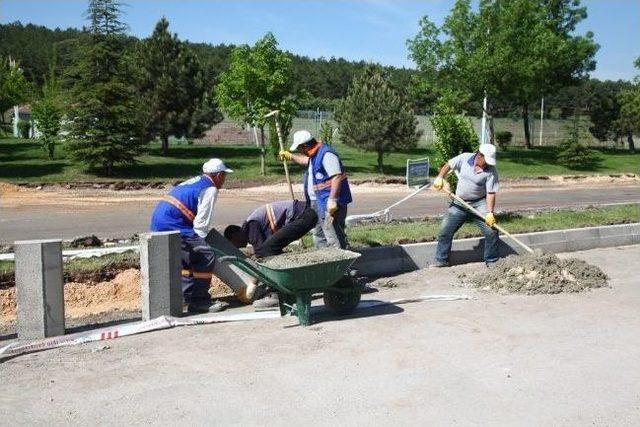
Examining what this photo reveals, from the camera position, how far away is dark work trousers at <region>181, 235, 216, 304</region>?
727 centimetres

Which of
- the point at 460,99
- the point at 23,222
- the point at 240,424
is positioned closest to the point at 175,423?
the point at 240,424

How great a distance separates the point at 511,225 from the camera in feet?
40.4

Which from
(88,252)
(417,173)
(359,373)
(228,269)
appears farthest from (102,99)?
(359,373)

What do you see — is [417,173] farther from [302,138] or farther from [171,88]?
[171,88]

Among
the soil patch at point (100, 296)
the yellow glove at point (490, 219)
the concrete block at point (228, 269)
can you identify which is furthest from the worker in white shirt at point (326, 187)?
the yellow glove at point (490, 219)

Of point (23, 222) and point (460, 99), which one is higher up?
point (460, 99)

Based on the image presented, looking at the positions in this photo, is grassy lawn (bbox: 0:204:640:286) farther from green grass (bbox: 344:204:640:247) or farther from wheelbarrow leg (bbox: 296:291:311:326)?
wheelbarrow leg (bbox: 296:291:311:326)

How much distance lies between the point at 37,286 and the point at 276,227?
Result: 2683 millimetres

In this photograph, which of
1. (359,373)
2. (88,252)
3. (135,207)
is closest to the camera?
(359,373)

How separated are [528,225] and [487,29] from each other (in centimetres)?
2313

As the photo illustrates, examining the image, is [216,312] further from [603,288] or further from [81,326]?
[603,288]

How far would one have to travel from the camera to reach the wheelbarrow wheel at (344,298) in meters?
7.01

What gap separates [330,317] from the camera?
701 cm

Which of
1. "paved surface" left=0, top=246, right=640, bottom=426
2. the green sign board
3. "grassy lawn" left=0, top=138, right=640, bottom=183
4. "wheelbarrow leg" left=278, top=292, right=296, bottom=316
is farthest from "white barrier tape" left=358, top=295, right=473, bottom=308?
"grassy lawn" left=0, top=138, right=640, bottom=183
